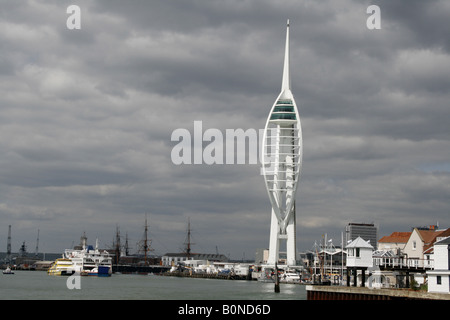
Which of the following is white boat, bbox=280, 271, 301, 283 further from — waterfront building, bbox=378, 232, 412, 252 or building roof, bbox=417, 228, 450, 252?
building roof, bbox=417, 228, 450, 252

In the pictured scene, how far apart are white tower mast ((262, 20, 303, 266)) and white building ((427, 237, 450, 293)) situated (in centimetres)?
8379

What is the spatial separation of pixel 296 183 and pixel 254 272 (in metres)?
59.9

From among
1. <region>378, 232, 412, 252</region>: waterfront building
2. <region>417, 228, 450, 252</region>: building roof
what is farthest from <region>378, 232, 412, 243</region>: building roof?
<region>417, 228, 450, 252</region>: building roof

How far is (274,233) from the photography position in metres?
139

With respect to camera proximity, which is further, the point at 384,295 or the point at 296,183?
the point at 296,183

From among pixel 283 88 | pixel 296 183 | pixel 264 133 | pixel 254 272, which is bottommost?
pixel 254 272

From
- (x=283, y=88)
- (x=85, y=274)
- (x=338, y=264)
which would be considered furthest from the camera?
(x=338, y=264)

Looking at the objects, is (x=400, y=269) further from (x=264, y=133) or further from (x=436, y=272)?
(x=264, y=133)

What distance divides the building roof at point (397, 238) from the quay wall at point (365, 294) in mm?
48143

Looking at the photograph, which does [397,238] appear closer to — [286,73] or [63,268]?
[286,73]

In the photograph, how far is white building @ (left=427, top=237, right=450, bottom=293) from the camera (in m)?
48.9

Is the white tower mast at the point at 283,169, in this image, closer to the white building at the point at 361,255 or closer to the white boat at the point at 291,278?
the white boat at the point at 291,278

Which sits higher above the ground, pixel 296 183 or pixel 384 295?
pixel 296 183
